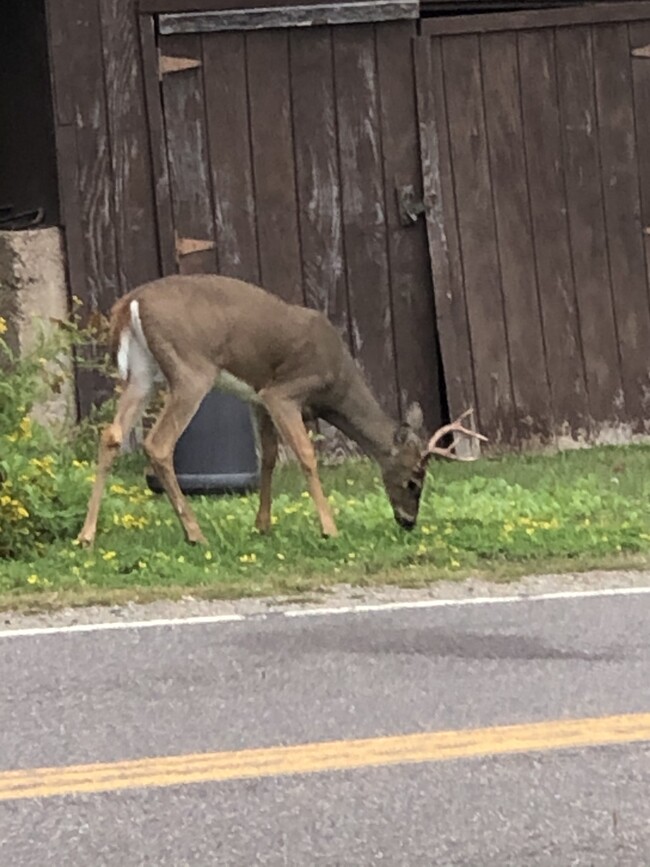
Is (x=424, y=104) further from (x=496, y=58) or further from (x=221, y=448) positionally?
(x=221, y=448)

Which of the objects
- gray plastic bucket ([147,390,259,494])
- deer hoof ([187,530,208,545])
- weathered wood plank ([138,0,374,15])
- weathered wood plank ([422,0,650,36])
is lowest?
deer hoof ([187,530,208,545])

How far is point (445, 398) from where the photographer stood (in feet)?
42.2

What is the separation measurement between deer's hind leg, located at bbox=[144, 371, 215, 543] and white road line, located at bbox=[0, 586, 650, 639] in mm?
1613

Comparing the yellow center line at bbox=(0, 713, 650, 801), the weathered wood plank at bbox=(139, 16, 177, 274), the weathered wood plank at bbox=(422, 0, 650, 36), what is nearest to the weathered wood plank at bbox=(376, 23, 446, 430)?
the weathered wood plank at bbox=(422, 0, 650, 36)

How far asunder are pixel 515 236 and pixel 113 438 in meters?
4.81

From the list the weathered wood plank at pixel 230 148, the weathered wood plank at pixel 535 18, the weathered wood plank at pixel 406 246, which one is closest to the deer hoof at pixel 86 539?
the weathered wood plank at pixel 230 148

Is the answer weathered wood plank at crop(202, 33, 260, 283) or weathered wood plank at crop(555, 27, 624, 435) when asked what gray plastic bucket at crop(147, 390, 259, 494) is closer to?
weathered wood plank at crop(202, 33, 260, 283)

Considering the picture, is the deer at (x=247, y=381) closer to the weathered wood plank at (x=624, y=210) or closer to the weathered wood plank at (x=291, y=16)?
the weathered wood plank at (x=291, y=16)

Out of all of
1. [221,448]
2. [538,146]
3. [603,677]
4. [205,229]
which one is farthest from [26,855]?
[538,146]

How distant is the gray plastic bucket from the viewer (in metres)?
11.4

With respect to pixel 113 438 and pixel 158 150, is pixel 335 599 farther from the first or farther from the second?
pixel 158 150

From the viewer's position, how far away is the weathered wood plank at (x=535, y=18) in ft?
41.6

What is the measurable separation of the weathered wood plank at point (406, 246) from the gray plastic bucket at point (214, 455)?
6.04 ft

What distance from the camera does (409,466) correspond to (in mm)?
9648
